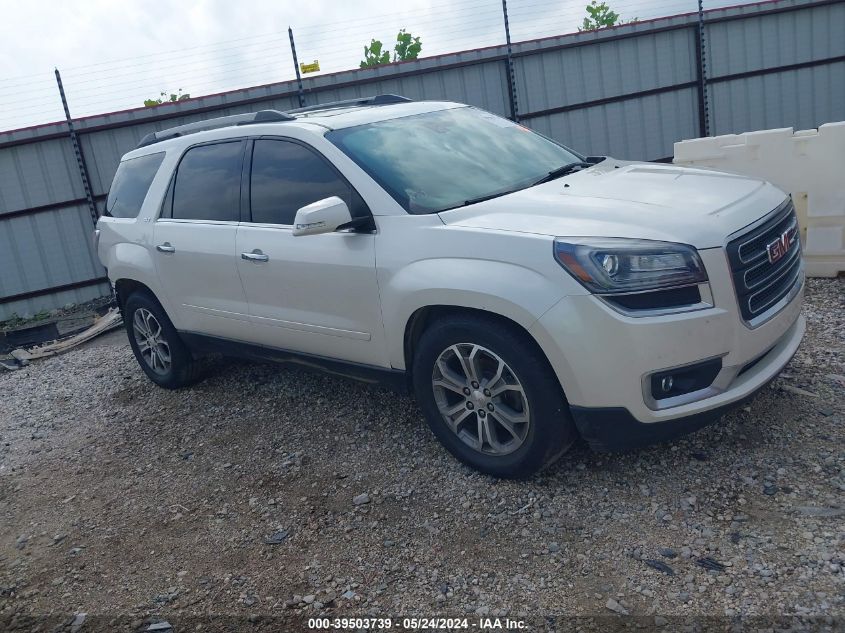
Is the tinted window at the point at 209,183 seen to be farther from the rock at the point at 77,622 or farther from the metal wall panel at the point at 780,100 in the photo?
the metal wall panel at the point at 780,100

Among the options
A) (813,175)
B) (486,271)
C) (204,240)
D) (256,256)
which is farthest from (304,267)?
(813,175)

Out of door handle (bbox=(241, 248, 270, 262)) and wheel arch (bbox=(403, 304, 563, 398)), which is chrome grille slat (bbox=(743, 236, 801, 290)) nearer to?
wheel arch (bbox=(403, 304, 563, 398))

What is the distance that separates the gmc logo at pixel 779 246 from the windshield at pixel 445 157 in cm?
126

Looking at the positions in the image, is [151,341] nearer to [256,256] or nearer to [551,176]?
[256,256]

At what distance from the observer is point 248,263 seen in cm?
454

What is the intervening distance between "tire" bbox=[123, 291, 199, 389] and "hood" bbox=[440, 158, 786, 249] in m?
2.78

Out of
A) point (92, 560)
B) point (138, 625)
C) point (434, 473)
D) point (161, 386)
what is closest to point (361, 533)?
point (434, 473)

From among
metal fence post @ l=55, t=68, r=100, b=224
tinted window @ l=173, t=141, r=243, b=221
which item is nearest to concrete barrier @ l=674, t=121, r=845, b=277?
tinted window @ l=173, t=141, r=243, b=221

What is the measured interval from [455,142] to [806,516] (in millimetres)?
2601

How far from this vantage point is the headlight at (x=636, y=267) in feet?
10.3

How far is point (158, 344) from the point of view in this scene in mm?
5773

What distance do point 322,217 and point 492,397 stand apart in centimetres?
120

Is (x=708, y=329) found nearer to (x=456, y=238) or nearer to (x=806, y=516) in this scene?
(x=806, y=516)

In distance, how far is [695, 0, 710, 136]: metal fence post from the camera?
1280cm
